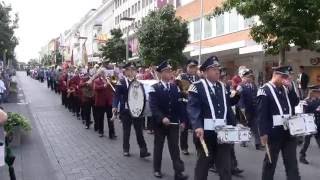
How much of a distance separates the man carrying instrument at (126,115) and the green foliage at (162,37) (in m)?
18.1

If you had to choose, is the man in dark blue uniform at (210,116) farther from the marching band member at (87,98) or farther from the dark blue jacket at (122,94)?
the marching band member at (87,98)

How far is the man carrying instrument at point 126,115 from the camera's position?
11367 mm

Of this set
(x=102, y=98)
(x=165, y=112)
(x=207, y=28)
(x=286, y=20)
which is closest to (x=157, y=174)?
(x=165, y=112)

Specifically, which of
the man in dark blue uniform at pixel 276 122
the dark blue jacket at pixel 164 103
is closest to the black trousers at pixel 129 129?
the dark blue jacket at pixel 164 103

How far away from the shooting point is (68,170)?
9.98 meters

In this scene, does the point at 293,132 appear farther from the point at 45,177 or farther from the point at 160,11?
the point at 160,11

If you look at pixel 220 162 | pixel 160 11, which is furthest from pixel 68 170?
pixel 160 11

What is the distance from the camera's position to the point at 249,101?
12.5 m

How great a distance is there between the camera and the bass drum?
35.4ft

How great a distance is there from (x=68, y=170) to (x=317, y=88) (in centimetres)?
524

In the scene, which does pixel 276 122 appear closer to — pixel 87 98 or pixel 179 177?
pixel 179 177

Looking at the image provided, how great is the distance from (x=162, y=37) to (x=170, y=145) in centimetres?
2217

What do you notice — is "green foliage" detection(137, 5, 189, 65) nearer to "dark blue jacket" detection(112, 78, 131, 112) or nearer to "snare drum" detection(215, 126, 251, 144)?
"dark blue jacket" detection(112, 78, 131, 112)

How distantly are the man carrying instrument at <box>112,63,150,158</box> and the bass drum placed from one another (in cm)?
26
